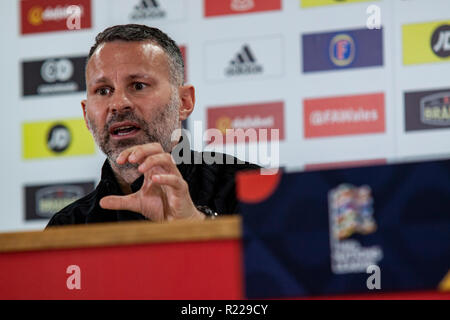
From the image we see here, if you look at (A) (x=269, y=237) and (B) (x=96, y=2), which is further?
(B) (x=96, y=2)

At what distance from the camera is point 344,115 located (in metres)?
2.75

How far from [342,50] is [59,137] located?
1.08 metres

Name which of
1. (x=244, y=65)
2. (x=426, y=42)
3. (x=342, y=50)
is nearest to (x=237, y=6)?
(x=244, y=65)

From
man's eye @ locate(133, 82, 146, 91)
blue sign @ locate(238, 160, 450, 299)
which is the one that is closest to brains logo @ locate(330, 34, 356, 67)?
man's eye @ locate(133, 82, 146, 91)

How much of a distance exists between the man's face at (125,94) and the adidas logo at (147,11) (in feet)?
4.08

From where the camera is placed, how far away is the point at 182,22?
2.95m

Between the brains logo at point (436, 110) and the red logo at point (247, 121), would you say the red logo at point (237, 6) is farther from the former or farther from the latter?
the brains logo at point (436, 110)

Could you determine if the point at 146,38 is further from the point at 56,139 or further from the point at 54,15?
the point at 54,15

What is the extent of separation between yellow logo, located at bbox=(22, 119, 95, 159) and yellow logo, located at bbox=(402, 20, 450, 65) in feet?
3.87

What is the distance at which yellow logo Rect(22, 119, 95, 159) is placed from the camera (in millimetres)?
3020

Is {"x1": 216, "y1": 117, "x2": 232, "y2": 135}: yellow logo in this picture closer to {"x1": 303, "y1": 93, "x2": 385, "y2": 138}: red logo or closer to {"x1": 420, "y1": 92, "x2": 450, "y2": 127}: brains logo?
{"x1": 303, "y1": 93, "x2": 385, "y2": 138}: red logo

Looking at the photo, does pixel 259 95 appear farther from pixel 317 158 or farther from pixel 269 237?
pixel 269 237

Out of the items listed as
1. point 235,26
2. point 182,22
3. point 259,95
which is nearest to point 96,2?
point 182,22

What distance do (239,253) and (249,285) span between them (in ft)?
0.13
